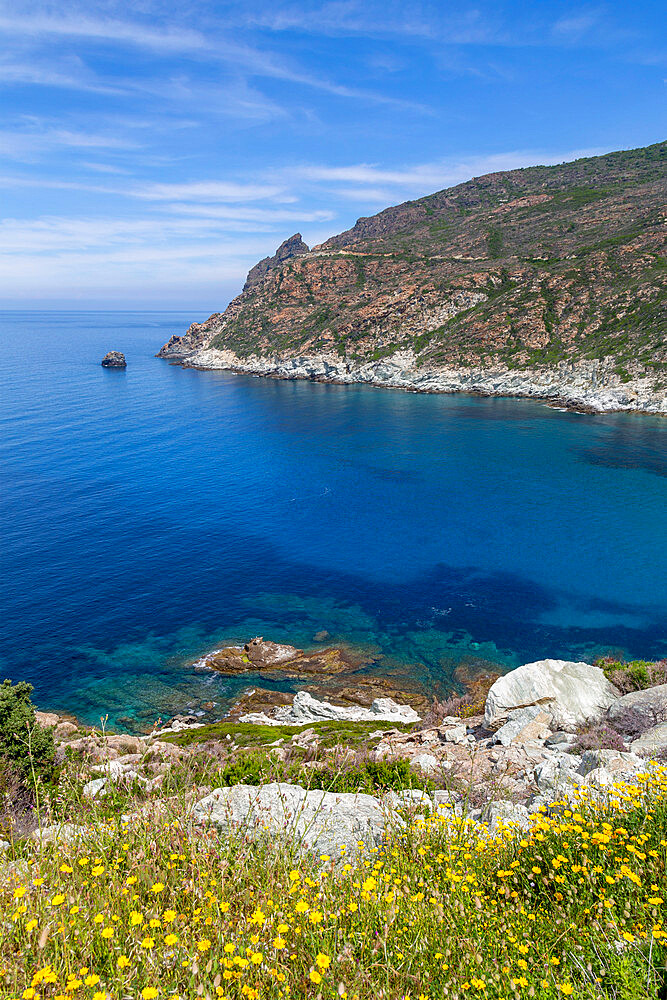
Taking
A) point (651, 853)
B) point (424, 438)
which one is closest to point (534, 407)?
point (424, 438)

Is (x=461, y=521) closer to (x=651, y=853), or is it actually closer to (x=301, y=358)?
(x=651, y=853)

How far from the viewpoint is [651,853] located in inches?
189

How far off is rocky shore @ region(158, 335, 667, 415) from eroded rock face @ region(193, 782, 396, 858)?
4198 inches

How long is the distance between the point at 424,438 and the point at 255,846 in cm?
8346

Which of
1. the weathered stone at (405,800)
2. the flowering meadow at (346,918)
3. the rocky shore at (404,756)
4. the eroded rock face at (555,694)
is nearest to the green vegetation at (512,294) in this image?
the eroded rock face at (555,694)

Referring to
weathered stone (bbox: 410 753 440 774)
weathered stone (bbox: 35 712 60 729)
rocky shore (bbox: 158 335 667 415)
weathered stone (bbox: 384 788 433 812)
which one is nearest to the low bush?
weathered stone (bbox: 410 753 440 774)

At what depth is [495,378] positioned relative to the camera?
122 m

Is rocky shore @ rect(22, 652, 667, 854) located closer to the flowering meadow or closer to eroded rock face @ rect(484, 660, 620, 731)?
eroded rock face @ rect(484, 660, 620, 731)

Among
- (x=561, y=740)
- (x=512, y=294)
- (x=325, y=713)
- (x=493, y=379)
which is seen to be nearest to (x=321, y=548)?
(x=325, y=713)

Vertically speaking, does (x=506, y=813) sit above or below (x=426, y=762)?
above

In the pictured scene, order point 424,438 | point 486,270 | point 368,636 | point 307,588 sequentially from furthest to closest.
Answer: point 486,270, point 424,438, point 307,588, point 368,636

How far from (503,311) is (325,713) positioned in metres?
132

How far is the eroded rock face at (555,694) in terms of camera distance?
66.2 feet

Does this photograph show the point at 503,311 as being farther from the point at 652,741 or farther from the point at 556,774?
the point at 556,774
